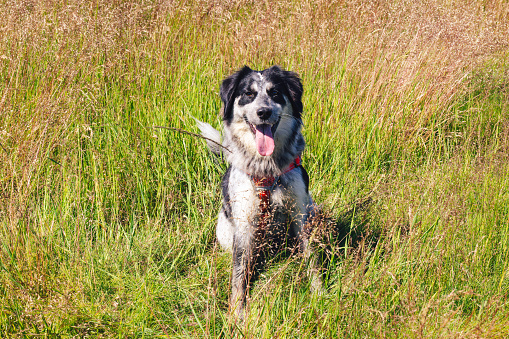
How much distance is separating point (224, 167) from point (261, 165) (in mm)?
536

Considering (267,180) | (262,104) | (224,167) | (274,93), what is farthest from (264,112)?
(224,167)

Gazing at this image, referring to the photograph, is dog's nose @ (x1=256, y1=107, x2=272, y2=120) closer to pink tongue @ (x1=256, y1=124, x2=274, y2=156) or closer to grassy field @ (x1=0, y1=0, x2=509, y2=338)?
A: pink tongue @ (x1=256, y1=124, x2=274, y2=156)

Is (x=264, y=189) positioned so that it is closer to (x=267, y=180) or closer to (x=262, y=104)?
(x=267, y=180)

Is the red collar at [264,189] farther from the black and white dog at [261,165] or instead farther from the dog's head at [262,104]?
the dog's head at [262,104]

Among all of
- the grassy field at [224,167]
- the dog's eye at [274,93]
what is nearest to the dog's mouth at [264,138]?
the dog's eye at [274,93]

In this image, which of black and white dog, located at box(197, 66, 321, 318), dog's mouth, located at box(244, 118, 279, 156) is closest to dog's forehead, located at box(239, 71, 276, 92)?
black and white dog, located at box(197, 66, 321, 318)

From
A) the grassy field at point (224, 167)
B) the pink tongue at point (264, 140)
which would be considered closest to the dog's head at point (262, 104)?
the pink tongue at point (264, 140)

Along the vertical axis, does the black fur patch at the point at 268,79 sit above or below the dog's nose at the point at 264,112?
above

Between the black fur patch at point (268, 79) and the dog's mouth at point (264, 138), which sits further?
the black fur patch at point (268, 79)

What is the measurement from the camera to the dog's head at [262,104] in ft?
8.34

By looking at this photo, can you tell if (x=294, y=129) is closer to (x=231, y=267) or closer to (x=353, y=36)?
(x=231, y=267)

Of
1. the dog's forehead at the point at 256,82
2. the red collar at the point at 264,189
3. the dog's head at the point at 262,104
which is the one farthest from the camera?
the dog's forehead at the point at 256,82

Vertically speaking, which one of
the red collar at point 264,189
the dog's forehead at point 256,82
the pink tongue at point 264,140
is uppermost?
the dog's forehead at point 256,82

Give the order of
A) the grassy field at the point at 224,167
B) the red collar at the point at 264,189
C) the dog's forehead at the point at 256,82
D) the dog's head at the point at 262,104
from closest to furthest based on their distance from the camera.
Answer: the grassy field at the point at 224,167 → the red collar at the point at 264,189 → the dog's head at the point at 262,104 → the dog's forehead at the point at 256,82
